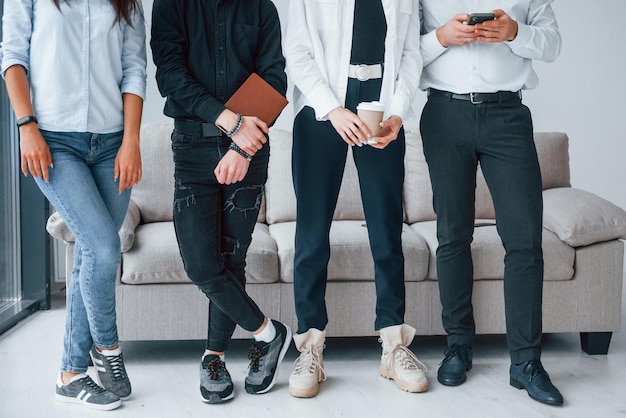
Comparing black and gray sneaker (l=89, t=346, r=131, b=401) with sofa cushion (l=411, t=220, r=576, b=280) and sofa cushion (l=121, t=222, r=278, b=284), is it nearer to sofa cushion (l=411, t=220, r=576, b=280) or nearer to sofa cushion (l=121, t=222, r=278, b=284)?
sofa cushion (l=121, t=222, r=278, b=284)

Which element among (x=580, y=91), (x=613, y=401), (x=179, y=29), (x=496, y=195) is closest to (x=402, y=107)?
(x=496, y=195)

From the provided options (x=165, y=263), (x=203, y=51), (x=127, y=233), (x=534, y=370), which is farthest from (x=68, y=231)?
(x=534, y=370)

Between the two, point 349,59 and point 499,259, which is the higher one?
point 349,59

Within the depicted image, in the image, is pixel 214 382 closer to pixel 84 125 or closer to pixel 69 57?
pixel 84 125

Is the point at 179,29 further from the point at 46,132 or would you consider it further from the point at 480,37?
the point at 480,37

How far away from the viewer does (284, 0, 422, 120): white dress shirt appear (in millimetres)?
2211

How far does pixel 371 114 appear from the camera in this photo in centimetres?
205

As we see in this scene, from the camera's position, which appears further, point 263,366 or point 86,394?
point 263,366

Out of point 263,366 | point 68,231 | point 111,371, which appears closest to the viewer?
point 111,371

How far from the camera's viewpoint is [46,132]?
2.00 metres

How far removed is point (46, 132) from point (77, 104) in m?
0.12

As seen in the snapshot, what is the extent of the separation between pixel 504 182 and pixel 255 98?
0.84 meters

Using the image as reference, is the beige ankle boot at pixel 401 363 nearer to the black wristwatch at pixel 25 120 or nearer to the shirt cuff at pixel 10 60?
the black wristwatch at pixel 25 120

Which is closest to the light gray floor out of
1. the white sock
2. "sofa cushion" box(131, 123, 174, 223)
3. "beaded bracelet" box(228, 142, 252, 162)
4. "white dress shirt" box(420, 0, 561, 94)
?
the white sock
